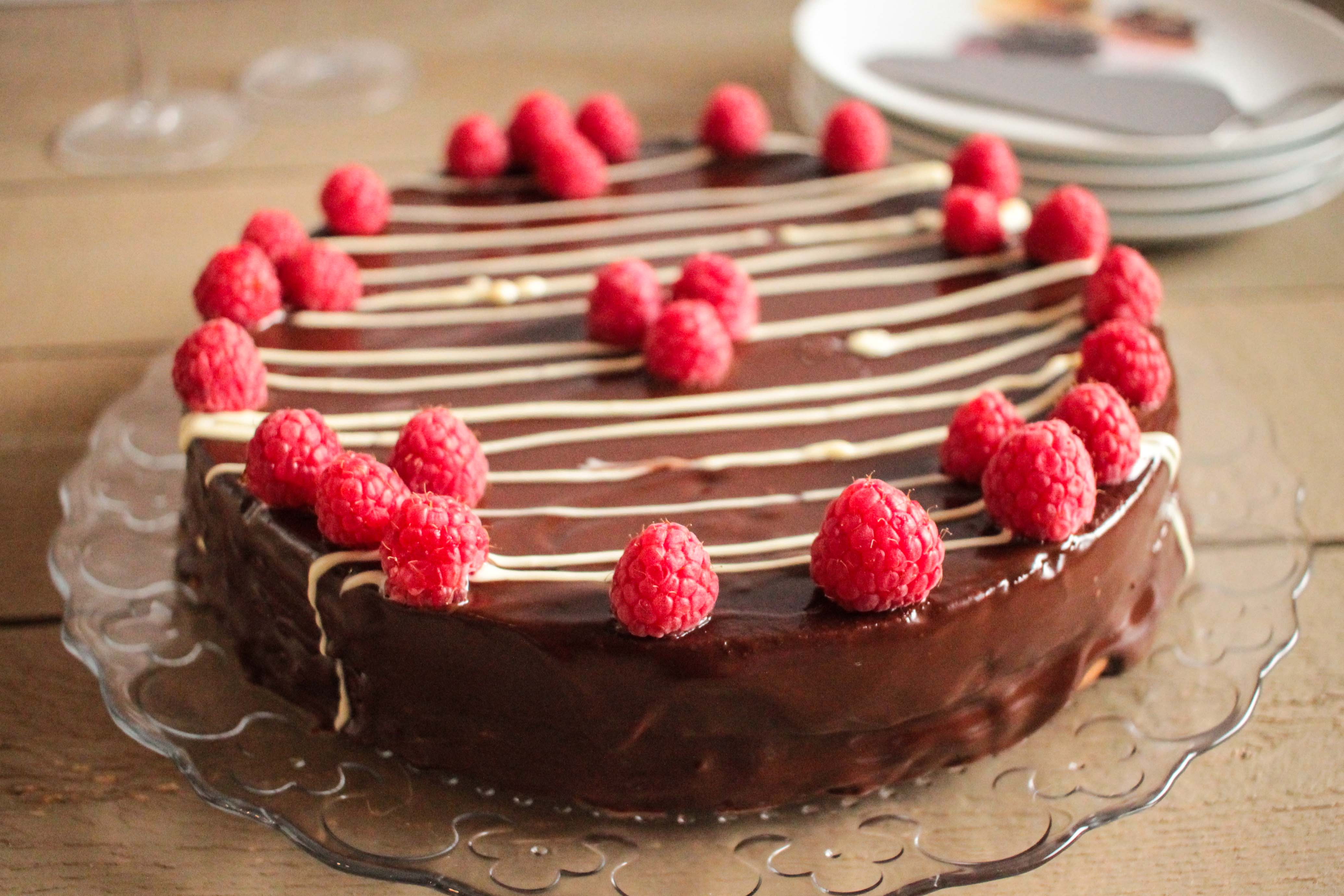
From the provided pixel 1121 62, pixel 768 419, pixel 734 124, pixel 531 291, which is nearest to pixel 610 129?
pixel 734 124

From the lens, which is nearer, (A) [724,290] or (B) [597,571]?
(B) [597,571]

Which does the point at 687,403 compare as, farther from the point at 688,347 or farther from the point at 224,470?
the point at 224,470

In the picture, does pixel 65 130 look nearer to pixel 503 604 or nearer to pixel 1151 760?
pixel 503 604

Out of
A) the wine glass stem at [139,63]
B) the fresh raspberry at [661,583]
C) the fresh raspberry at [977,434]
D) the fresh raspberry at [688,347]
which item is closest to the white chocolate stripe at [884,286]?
the fresh raspberry at [688,347]

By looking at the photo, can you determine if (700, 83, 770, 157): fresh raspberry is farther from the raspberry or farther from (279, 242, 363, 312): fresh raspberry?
the raspberry

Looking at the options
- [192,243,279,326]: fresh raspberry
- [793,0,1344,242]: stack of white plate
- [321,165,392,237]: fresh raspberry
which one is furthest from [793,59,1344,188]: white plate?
[192,243,279,326]: fresh raspberry

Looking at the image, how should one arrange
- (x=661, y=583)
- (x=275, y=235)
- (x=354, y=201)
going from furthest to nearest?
(x=354, y=201)
(x=275, y=235)
(x=661, y=583)
